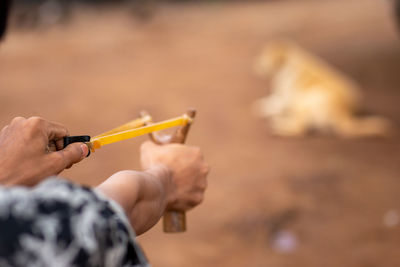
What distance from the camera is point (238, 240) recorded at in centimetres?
330

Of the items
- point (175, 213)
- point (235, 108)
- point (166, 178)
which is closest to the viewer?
point (166, 178)

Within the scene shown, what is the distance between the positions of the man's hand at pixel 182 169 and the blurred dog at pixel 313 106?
3535 mm

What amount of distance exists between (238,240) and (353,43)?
17.3ft

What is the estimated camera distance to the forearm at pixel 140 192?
42.1 inches

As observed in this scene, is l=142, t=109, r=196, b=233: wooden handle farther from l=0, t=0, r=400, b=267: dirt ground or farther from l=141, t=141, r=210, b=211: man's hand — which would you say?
l=0, t=0, r=400, b=267: dirt ground

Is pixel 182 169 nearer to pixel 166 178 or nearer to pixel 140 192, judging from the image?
pixel 166 178

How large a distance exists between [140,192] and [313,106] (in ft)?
13.5

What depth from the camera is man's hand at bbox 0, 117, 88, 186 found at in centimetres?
103

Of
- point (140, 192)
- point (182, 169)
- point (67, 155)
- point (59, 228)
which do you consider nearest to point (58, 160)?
point (67, 155)

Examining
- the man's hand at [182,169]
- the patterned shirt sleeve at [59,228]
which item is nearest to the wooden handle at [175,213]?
the man's hand at [182,169]

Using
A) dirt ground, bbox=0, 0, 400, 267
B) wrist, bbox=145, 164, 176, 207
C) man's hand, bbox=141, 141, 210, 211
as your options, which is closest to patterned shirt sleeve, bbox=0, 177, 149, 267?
wrist, bbox=145, 164, 176, 207

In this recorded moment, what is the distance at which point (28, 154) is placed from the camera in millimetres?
1039

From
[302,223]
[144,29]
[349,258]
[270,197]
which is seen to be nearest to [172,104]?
[270,197]

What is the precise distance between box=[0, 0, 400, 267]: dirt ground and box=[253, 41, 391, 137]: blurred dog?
7.6 inches
